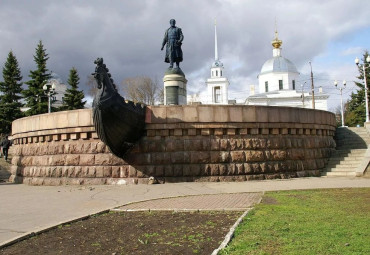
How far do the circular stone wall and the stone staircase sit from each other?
3.89 ft

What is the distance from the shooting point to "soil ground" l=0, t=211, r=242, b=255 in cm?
486

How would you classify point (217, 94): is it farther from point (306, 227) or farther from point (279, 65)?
point (306, 227)

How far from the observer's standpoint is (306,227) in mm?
5426

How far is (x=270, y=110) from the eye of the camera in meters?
14.1

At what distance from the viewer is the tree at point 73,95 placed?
44344mm

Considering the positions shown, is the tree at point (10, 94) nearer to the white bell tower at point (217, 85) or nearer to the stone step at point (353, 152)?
the stone step at point (353, 152)

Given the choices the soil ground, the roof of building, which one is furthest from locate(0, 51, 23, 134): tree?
the roof of building

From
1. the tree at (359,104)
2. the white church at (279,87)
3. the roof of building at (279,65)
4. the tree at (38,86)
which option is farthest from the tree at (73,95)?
the roof of building at (279,65)

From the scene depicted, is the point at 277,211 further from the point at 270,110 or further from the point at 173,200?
the point at 270,110

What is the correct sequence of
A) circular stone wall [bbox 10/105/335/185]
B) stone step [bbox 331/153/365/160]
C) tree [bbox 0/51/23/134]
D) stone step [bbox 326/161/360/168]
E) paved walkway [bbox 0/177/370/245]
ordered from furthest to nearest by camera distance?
tree [bbox 0/51/23/134] → stone step [bbox 331/153/365/160] → stone step [bbox 326/161/360/168] → circular stone wall [bbox 10/105/335/185] → paved walkway [bbox 0/177/370/245]

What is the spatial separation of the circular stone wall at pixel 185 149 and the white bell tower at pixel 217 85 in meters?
61.4

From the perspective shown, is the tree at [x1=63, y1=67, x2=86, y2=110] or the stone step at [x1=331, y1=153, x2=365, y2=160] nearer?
the stone step at [x1=331, y1=153, x2=365, y2=160]

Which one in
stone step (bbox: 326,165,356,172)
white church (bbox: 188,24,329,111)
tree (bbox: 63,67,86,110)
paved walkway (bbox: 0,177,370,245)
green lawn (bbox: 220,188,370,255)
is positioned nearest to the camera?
green lawn (bbox: 220,188,370,255)

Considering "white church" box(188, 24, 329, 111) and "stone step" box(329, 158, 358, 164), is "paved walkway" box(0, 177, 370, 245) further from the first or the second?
"white church" box(188, 24, 329, 111)
